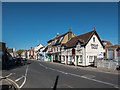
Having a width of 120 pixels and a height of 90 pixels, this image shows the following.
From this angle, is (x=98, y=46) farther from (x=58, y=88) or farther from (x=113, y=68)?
(x=58, y=88)

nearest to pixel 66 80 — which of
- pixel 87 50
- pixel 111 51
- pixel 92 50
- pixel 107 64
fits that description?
pixel 107 64

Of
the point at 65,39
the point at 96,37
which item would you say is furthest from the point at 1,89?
the point at 65,39

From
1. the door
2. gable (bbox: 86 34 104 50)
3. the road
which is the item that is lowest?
the road

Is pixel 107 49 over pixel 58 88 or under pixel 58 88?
over

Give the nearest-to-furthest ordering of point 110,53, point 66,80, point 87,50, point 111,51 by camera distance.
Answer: point 66,80 < point 87,50 < point 111,51 < point 110,53

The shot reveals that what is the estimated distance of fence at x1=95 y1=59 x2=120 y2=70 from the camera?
1759 centimetres

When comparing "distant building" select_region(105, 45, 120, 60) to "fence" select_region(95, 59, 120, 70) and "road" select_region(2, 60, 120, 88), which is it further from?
"road" select_region(2, 60, 120, 88)

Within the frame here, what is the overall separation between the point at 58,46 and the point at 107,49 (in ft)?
52.9

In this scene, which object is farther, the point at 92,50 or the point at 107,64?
the point at 92,50

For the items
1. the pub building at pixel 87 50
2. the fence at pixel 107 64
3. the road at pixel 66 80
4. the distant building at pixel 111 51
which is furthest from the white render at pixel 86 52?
the road at pixel 66 80

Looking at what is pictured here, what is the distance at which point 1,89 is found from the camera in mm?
7176

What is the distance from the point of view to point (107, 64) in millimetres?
18969

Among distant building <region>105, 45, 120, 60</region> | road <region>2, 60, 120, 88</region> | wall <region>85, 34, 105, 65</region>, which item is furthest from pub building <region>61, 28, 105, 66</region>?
road <region>2, 60, 120, 88</region>

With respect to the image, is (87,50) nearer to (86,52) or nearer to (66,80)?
(86,52)
